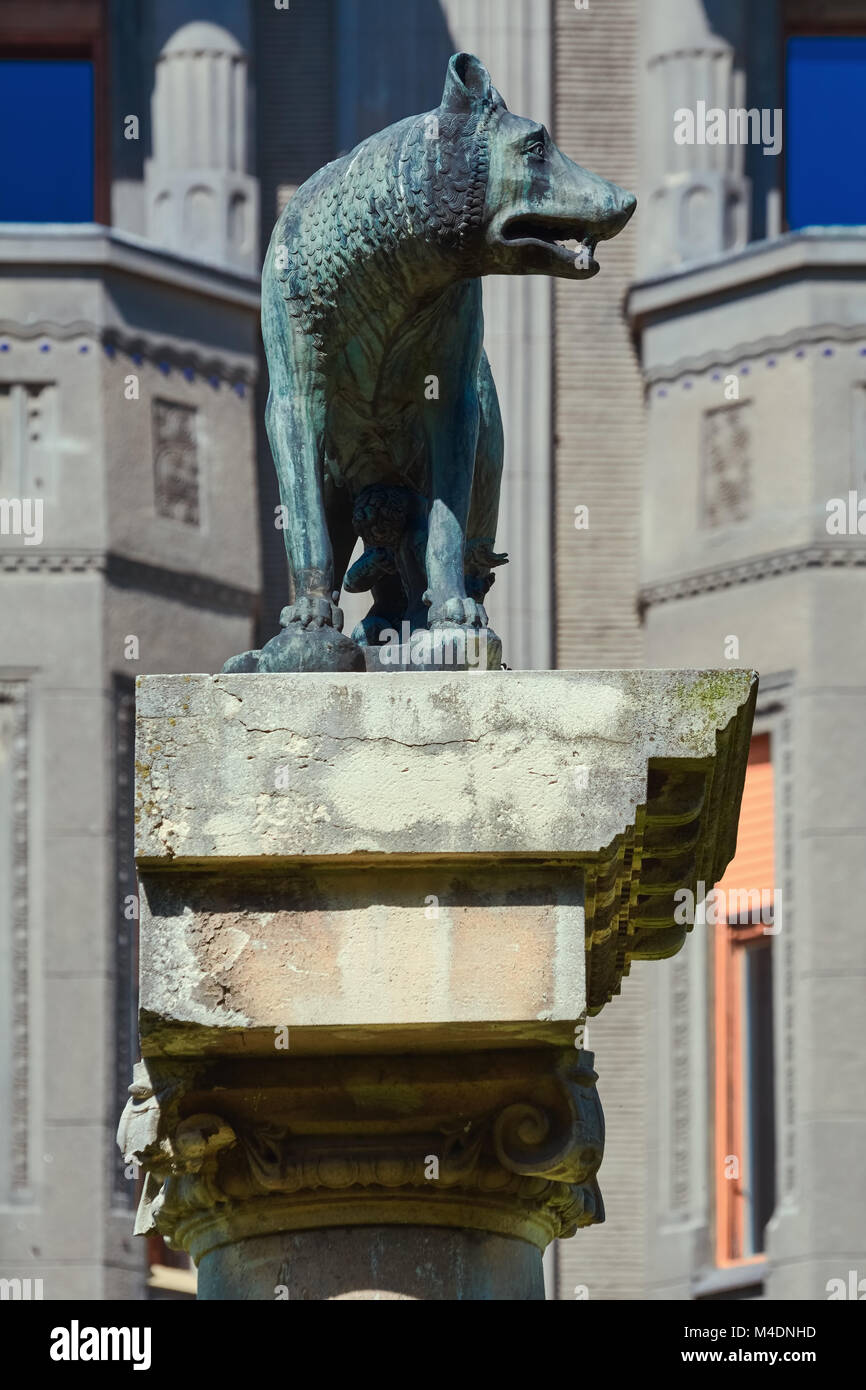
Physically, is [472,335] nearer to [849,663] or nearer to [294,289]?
[294,289]

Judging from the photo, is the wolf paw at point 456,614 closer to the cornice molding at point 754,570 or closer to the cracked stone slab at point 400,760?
the cracked stone slab at point 400,760

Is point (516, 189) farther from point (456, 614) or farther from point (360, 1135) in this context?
point (360, 1135)

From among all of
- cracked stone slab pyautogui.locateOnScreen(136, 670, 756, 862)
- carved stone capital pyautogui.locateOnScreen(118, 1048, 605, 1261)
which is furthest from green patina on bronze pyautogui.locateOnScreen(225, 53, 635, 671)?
carved stone capital pyautogui.locateOnScreen(118, 1048, 605, 1261)

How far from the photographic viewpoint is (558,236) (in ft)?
27.3

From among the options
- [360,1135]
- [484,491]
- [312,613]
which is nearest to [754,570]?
[484,491]

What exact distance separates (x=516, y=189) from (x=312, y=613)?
3.78 feet

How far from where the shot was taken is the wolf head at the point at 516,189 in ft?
26.9

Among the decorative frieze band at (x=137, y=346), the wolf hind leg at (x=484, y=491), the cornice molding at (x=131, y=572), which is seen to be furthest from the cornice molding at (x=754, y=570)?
the wolf hind leg at (x=484, y=491)

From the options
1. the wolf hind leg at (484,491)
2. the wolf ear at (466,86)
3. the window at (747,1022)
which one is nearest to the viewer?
the wolf ear at (466,86)

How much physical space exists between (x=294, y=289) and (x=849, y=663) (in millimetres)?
8074

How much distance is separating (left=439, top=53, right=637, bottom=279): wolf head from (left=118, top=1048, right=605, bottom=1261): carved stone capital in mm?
1934

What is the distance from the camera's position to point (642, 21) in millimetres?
17812

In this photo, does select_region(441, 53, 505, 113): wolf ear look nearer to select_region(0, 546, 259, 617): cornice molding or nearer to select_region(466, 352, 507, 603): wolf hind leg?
select_region(466, 352, 507, 603): wolf hind leg
